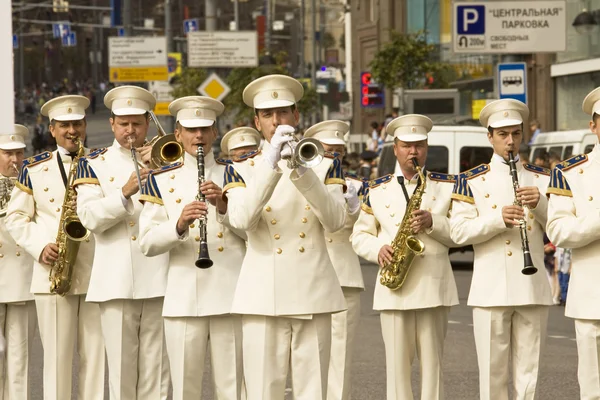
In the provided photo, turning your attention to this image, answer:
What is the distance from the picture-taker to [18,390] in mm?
11016

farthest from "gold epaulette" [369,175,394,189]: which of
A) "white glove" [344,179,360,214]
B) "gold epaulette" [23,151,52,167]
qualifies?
"gold epaulette" [23,151,52,167]

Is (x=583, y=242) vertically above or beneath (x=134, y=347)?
above

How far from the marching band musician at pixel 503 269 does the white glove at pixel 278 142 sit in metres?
1.95

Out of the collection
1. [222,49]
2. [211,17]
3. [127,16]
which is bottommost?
[222,49]

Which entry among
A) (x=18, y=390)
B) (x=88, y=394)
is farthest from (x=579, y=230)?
(x=18, y=390)

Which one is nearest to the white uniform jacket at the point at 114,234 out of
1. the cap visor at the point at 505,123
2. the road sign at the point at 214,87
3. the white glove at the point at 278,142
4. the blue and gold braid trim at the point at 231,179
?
the blue and gold braid trim at the point at 231,179

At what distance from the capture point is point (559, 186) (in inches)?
361

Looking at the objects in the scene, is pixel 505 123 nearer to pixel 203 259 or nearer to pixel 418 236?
pixel 418 236

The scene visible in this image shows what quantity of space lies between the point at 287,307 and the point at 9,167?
3798 mm

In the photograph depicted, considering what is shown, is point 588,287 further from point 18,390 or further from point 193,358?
point 18,390

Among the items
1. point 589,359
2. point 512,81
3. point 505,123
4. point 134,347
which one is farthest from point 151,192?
point 512,81

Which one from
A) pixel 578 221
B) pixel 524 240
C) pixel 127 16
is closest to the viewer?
pixel 578 221

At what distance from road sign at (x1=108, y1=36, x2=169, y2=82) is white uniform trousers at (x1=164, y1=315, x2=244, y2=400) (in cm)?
2118

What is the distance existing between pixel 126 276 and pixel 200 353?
899mm
